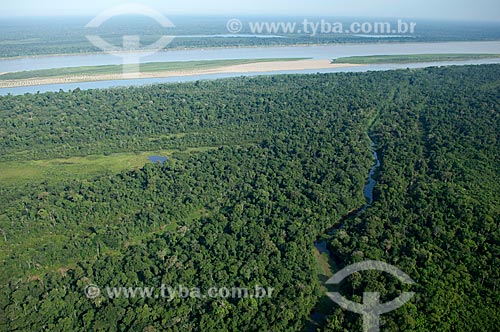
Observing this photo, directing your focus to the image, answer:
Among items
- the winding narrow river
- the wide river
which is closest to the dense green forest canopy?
the winding narrow river

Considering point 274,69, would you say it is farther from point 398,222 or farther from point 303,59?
point 398,222

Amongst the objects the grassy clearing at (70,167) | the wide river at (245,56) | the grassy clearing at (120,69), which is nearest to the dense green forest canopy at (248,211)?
the grassy clearing at (70,167)

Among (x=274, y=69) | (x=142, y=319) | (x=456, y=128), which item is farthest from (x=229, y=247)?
(x=274, y=69)

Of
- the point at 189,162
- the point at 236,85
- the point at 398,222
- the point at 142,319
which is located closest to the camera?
the point at 142,319

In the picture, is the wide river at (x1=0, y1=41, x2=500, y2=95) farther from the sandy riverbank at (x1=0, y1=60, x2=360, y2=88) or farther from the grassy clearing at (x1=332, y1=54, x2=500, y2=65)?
the grassy clearing at (x1=332, y1=54, x2=500, y2=65)

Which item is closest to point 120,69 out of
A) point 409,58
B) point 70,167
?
point 70,167

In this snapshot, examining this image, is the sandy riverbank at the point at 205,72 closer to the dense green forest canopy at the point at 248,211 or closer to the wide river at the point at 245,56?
the wide river at the point at 245,56
